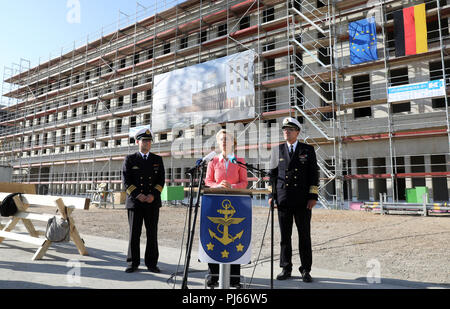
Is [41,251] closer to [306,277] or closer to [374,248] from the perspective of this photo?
[306,277]

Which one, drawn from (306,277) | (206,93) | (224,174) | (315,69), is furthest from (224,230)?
(206,93)

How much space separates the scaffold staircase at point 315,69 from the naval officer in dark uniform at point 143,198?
1175 centimetres

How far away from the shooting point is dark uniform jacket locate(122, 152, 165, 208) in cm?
374

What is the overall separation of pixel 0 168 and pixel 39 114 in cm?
1477

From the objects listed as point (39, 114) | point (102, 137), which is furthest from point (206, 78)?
point (39, 114)

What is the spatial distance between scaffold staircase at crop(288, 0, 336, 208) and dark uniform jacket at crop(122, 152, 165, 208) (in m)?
11.7

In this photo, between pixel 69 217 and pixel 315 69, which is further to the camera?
pixel 315 69

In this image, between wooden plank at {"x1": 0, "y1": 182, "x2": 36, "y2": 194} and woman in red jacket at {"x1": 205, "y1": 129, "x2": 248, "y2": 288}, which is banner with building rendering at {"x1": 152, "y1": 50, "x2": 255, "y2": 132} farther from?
woman in red jacket at {"x1": 205, "y1": 129, "x2": 248, "y2": 288}

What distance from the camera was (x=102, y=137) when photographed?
24.4 meters

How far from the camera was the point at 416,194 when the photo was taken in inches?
488

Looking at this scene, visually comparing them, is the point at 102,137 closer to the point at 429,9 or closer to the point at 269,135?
the point at 269,135

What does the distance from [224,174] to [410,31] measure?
14.3 m

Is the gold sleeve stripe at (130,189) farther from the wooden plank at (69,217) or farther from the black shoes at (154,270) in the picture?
the wooden plank at (69,217)

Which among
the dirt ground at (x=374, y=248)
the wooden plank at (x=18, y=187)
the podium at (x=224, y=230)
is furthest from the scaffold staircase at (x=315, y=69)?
the podium at (x=224, y=230)
